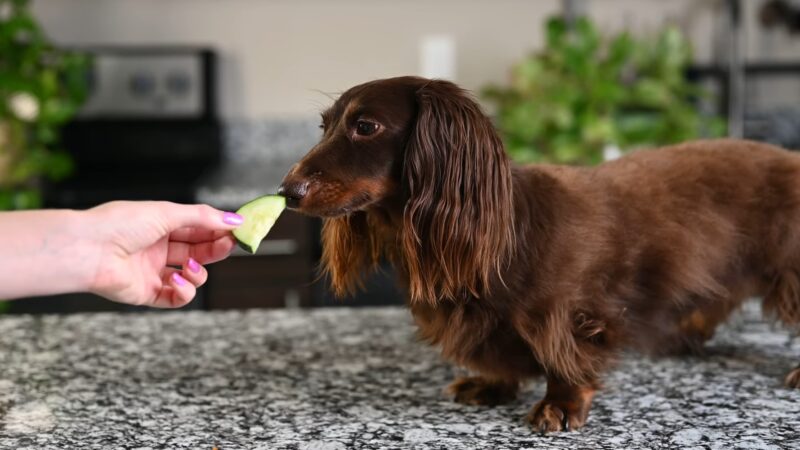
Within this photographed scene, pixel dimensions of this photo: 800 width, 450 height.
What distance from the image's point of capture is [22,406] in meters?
1.17

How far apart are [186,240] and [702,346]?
0.85m

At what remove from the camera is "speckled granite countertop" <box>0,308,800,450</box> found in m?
1.03

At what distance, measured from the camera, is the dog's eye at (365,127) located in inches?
44.7

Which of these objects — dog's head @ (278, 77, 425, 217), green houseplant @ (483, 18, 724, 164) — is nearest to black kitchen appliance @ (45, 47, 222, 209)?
green houseplant @ (483, 18, 724, 164)

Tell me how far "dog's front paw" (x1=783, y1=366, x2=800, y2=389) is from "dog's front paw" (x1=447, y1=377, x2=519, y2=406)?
0.39 meters

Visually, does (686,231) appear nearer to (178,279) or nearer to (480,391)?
(480,391)

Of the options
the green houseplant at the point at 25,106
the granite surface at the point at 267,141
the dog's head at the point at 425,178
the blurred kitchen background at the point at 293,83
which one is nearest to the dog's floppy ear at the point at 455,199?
the dog's head at the point at 425,178

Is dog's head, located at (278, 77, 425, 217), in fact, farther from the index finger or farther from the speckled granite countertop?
the speckled granite countertop

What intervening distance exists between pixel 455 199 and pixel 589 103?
262 cm

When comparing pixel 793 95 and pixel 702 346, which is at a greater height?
pixel 793 95

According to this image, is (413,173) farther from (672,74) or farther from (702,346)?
(672,74)

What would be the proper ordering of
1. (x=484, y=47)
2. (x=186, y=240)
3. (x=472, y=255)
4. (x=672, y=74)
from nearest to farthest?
(x=472, y=255), (x=186, y=240), (x=672, y=74), (x=484, y=47)

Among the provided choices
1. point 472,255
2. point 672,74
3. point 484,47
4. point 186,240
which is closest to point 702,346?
point 472,255

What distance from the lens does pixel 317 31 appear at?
13.8ft
